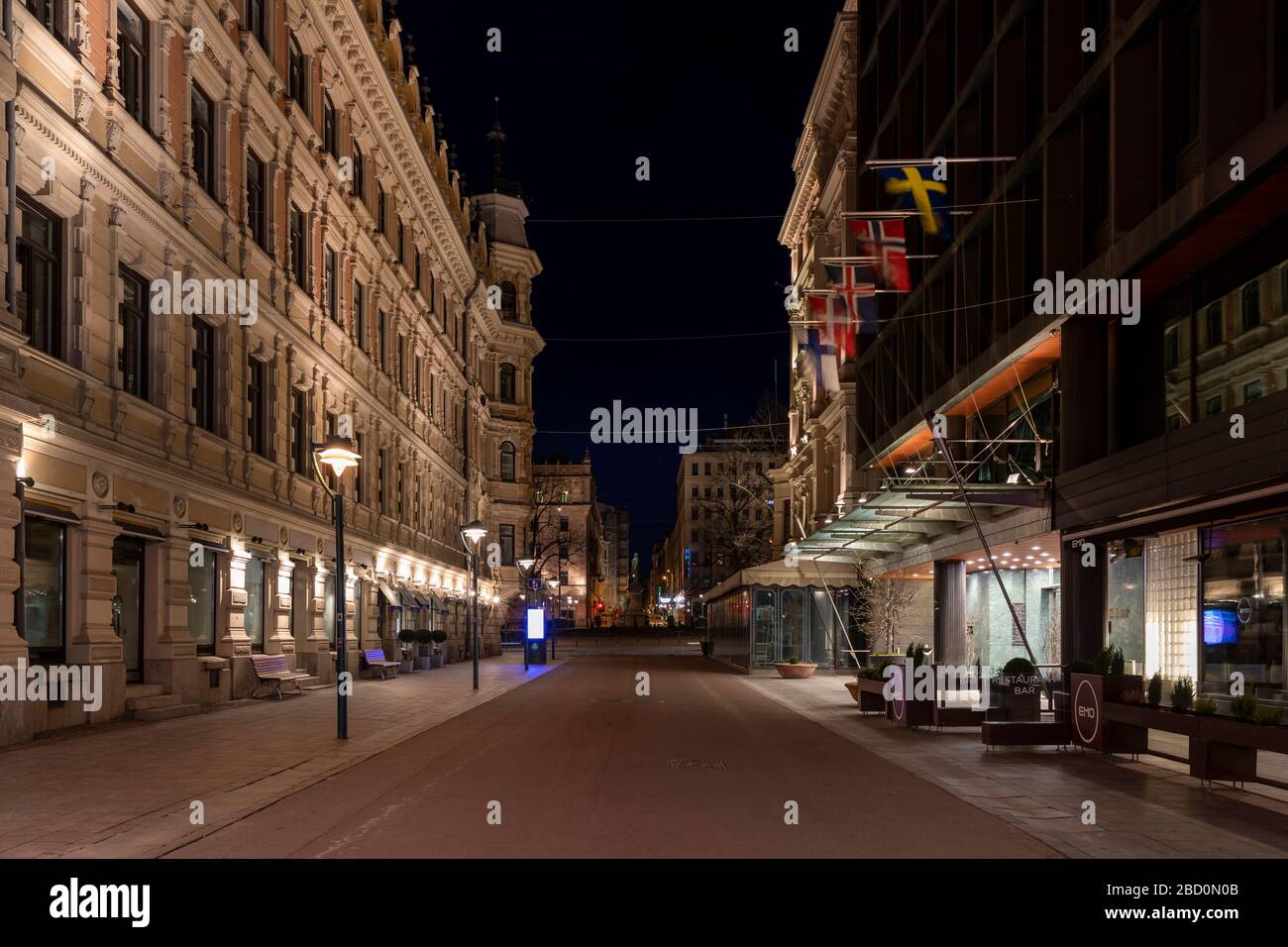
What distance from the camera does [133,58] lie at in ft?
68.0

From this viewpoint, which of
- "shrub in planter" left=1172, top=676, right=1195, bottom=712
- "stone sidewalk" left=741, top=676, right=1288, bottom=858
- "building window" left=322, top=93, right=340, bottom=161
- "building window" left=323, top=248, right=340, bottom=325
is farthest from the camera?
"building window" left=322, top=93, right=340, bottom=161

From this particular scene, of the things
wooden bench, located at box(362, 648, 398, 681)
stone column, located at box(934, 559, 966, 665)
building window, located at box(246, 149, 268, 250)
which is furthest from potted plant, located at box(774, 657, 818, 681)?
building window, located at box(246, 149, 268, 250)

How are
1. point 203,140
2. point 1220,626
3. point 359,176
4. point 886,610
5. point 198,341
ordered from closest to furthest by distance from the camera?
point 1220,626 < point 198,341 < point 203,140 < point 886,610 < point 359,176

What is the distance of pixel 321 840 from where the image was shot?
9375 millimetres

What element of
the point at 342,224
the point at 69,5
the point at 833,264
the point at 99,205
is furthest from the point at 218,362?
the point at 833,264

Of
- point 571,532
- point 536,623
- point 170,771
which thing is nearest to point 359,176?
point 536,623

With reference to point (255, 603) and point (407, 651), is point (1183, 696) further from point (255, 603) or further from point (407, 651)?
point (407, 651)

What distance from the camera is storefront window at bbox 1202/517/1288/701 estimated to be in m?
14.9

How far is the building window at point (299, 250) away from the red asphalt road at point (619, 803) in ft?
51.4

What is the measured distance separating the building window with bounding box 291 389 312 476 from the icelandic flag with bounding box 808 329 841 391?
13.3 m

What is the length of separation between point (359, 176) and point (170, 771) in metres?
28.6

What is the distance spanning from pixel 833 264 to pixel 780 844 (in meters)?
23.0

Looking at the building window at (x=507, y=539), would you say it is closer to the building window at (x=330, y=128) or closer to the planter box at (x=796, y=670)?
the planter box at (x=796, y=670)

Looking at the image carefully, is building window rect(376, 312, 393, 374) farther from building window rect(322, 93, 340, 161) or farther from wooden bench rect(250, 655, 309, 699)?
wooden bench rect(250, 655, 309, 699)
